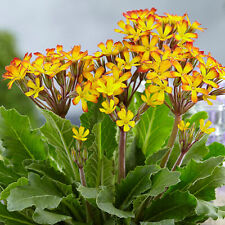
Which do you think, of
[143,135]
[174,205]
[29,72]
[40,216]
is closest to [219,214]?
[174,205]

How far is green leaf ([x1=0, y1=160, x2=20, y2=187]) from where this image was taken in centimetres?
85

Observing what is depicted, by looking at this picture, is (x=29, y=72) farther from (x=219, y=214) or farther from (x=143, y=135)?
(x=219, y=214)

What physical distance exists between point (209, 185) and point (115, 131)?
0.24 metres

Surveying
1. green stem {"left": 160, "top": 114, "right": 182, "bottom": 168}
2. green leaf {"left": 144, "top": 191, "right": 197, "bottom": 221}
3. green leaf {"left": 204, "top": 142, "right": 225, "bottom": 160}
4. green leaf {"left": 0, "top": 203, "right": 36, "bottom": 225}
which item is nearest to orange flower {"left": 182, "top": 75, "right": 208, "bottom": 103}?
green stem {"left": 160, "top": 114, "right": 182, "bottom": 168}

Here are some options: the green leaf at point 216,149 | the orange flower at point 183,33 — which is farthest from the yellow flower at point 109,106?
the green leaf at point 216,149

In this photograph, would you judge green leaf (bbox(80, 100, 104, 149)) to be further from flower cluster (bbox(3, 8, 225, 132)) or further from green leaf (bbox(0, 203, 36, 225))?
green leaf (bbox(0, 203, 36, 225))

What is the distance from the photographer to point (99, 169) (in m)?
0.79

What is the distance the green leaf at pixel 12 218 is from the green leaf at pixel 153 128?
0.32 metres

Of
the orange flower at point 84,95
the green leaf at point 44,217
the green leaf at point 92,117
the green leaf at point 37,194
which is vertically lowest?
the green leaf at point 44,217

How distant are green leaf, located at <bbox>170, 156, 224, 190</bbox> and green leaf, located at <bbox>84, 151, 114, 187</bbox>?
15 cm

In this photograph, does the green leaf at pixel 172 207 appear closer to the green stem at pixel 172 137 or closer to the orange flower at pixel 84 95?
the green stem at pixel 172 137

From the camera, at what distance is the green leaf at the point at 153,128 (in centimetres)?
92

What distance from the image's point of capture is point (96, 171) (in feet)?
2.62

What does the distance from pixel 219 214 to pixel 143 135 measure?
26 centimetres
